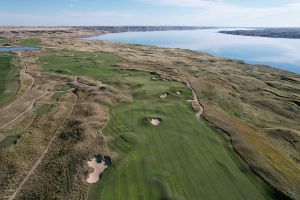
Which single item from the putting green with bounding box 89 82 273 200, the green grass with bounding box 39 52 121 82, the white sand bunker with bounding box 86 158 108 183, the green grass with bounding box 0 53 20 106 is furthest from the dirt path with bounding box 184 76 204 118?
the green grass with bounding box 0 53 20 106

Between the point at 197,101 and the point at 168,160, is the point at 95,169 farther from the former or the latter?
the point at 197,101

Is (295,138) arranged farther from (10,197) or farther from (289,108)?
(10,197)

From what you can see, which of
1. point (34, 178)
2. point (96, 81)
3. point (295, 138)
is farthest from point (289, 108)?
point (34, 178)

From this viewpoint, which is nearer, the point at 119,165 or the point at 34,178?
the point at 34,178

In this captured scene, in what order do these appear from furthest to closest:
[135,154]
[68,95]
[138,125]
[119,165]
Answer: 1. [68,95]
2. [138,125]
3. [135,154]
4. [119,165]

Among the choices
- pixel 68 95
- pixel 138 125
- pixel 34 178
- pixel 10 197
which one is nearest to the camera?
pixel 10 197
